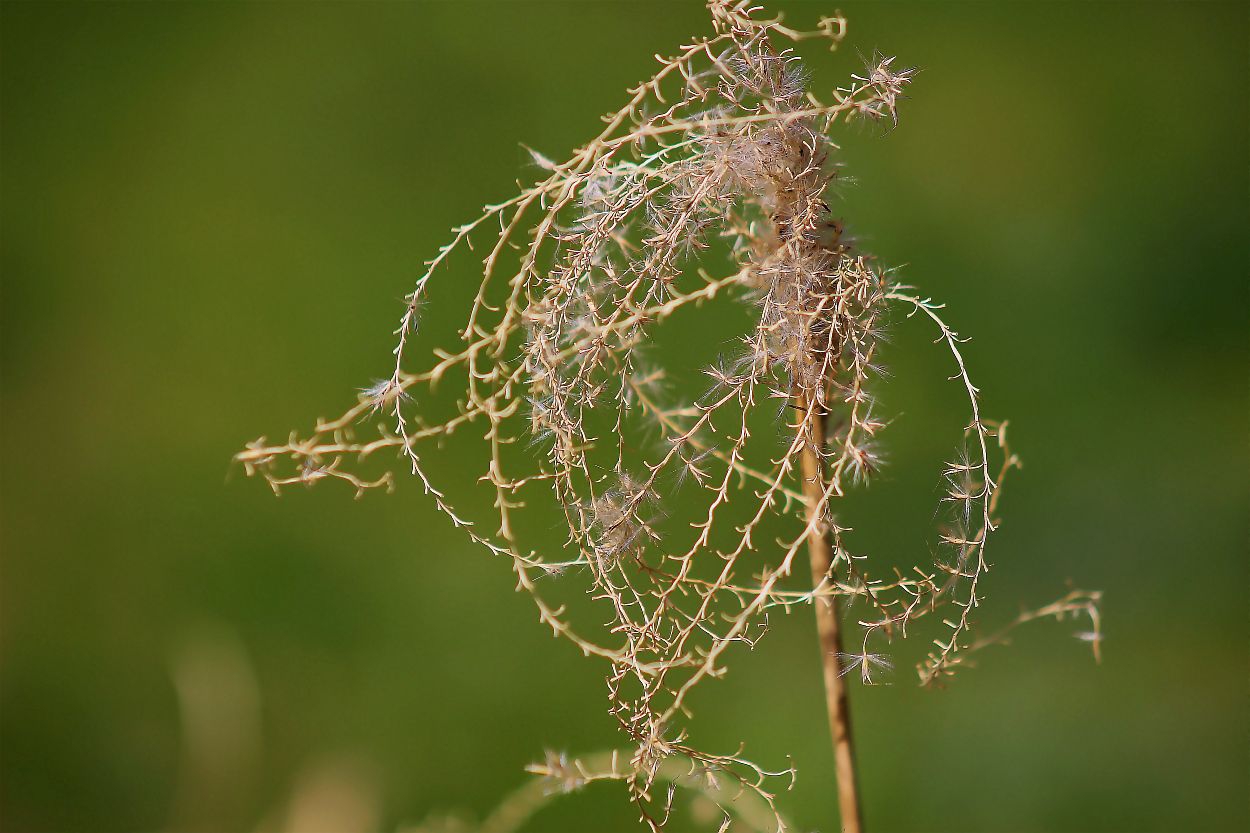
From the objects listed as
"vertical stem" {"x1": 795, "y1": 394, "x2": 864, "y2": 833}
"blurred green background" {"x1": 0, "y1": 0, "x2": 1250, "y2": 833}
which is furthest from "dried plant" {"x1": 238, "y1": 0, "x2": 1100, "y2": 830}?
"blurred green background" {"x1": 0, "y1": 0, "x2": 1250, "y2": 833}

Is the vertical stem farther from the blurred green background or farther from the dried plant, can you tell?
the blurred green background

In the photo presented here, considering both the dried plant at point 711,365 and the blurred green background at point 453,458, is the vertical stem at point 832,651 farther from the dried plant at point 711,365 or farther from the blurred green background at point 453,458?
the blurred green background at point 453,458

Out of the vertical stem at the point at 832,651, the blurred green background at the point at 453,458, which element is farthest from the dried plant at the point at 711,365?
the blurred green background at the point at 453,458

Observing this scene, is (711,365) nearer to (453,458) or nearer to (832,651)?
(832,651)

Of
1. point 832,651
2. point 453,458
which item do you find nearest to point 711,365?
point 832,651

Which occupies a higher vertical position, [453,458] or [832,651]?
[453,458]

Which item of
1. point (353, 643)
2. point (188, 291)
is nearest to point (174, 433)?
point (188, 291)

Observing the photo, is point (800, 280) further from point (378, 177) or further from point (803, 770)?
point (378, 177)
